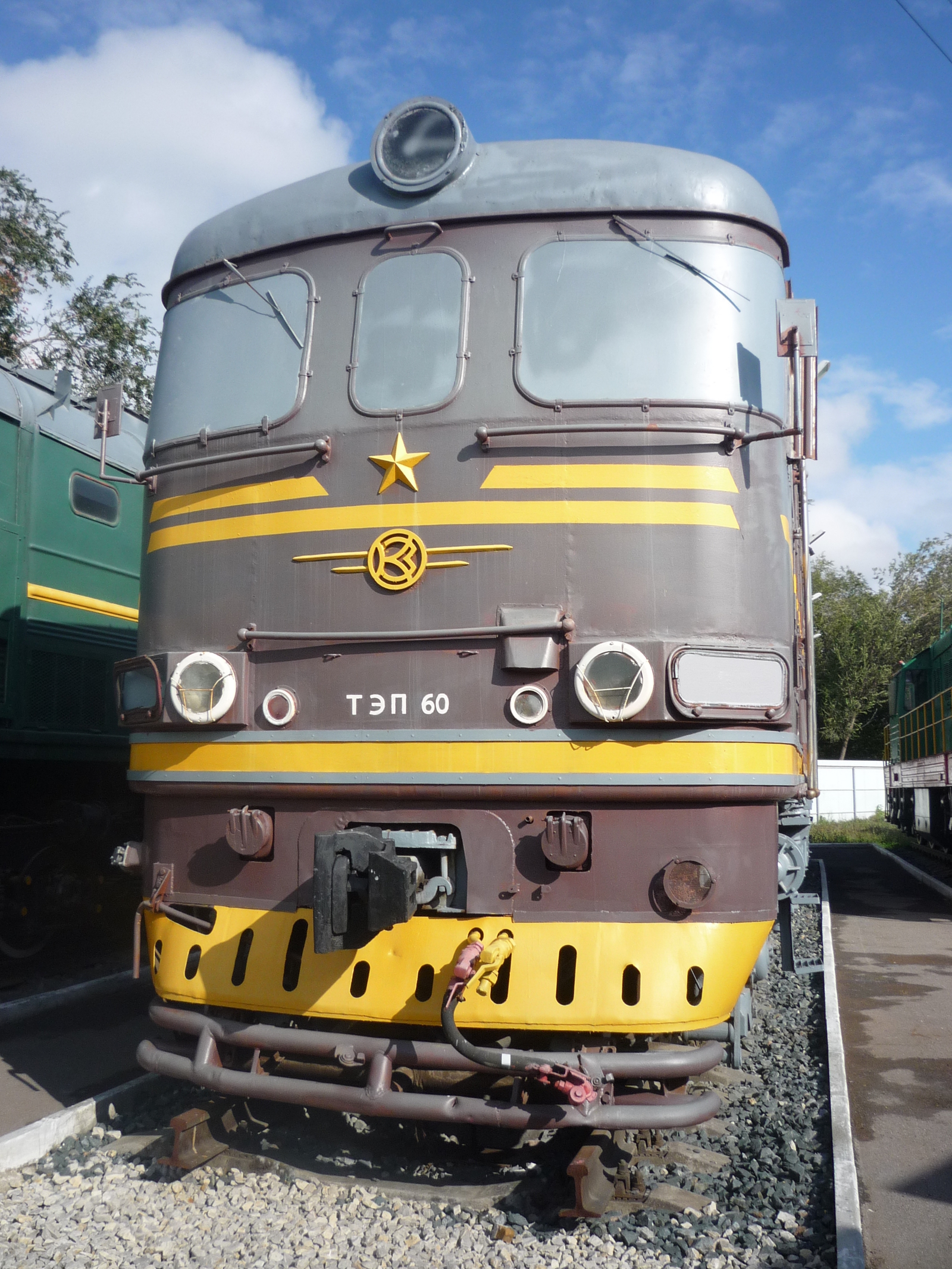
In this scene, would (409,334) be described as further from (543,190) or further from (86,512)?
(86,512)

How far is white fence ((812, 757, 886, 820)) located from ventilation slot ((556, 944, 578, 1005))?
27380mm

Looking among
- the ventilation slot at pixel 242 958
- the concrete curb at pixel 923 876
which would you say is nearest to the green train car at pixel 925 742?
the concrete curb at pixel 923 876

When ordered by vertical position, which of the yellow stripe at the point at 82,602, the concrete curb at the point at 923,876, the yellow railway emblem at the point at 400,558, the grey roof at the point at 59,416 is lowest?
the concrete curb at the point at 923,876

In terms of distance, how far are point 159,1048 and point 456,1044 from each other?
4.95 feet

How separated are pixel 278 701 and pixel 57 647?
4.37 meters

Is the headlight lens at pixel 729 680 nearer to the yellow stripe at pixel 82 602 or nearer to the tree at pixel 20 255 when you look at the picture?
the yellow stripe at pixel 82 602

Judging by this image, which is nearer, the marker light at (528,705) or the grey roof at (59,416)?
the marker light at (528,705)

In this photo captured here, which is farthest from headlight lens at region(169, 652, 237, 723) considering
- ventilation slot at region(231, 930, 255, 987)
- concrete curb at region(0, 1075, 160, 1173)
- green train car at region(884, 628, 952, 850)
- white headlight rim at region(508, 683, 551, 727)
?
green train car at region(884, 628, 952, 850)

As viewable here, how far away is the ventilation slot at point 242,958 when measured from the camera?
13.2ft

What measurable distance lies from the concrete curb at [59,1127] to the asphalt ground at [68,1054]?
0.72 ft

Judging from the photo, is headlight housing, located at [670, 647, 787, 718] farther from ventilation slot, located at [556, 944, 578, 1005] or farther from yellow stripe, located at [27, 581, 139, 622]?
yellow stripe, located at [27, 581, 139, 622]

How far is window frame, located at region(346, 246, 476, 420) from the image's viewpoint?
164 inches

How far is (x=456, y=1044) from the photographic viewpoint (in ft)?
11.2

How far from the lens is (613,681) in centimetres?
373
